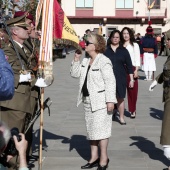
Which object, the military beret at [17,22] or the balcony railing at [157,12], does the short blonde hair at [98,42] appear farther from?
the balcony railing at [157,12]

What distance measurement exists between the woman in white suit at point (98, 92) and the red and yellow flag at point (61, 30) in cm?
20

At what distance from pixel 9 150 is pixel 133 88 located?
26.1 feet

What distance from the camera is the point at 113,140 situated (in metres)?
8.48

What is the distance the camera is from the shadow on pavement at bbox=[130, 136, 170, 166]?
7.28 metres

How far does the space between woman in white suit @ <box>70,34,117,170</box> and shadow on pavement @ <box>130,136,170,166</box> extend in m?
0.90

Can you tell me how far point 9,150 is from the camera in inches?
112

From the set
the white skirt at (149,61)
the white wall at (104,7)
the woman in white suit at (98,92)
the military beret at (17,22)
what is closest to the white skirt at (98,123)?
the woman in white suit at (98,92)

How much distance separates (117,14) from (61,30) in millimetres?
50304

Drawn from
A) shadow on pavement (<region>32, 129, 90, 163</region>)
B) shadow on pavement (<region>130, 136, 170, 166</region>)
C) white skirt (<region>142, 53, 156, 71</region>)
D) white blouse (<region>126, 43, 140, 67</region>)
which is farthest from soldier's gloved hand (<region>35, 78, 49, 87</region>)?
white skirt (<region>142, 53, 156, 71</region>)

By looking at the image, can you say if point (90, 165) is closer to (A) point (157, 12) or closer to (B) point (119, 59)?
(B) point (119, 59)

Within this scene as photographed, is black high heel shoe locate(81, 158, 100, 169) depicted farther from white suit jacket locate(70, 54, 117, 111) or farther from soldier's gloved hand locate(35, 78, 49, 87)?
soldier's gloved hand locate(35, 78, 49, 87)

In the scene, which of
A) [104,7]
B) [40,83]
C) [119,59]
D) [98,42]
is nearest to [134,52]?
[119,59]

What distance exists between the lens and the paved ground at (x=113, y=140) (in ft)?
23.3

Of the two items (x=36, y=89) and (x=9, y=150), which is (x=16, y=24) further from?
(x=9, y=150)
